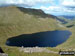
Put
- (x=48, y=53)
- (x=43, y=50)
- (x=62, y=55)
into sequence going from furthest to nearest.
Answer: (x=43, y=50), (x=48, y=53), (x=62, y=55)

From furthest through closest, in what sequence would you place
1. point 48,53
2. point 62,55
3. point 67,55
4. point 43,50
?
point 43,50 → point 48,53 → point 62,55 → point 67,55

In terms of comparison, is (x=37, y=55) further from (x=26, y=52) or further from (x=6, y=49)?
(x=6, y=49)

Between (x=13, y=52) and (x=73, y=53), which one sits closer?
(x=73, y=53)

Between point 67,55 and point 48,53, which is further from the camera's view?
point 48,53

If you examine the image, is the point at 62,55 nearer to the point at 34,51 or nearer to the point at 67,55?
the point at 67,55

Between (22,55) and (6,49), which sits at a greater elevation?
(6,49)

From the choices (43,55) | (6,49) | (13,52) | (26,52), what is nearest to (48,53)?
(43,55)

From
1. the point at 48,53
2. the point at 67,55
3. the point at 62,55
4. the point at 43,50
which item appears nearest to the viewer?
the point at 67,55

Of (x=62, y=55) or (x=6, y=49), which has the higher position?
(x=6, y=49)

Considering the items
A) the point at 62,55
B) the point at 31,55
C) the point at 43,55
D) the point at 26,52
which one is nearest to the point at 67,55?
the point at 62,55
